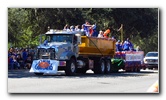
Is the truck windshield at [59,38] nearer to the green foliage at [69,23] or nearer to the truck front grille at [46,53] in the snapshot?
Result: the truck front grille at [46,53]

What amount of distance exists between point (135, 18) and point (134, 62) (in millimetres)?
2464

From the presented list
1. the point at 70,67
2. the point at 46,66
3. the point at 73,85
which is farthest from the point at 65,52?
the point at 73,85

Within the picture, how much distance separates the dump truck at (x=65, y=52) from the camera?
1902 centimetres

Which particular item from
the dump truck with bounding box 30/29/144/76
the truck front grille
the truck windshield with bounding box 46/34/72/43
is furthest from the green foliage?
the truck front grille

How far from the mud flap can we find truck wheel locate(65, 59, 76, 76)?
582 millimetres

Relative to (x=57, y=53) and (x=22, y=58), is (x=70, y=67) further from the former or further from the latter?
(x=22, y=58)

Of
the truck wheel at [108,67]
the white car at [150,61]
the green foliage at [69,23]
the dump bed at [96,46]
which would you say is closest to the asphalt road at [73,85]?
the dump bed at [96,46]

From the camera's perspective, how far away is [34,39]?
2578 cm

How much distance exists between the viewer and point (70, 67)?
1941 centimetres

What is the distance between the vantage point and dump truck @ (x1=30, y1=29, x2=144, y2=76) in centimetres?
1909

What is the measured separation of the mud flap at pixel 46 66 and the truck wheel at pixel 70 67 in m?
0.58

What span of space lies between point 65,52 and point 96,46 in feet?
7.49
